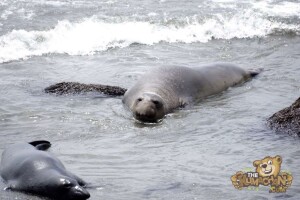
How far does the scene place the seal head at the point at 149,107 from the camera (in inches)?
337

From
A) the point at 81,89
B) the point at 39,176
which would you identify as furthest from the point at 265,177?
the point at 81,89

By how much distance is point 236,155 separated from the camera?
21.6 feet

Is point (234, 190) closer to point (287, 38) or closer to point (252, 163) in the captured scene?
point (252, 163)

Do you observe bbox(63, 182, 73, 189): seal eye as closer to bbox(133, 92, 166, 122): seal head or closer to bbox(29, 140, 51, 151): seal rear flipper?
bbox(29, 140, 51, 151): seal rear flipper

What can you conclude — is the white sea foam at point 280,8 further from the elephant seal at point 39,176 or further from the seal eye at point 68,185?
the seal eye at point 68,185

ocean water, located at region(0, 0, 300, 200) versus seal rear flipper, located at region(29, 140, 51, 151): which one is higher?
seal rear flipper, located at region(29, 140, 51, 151)

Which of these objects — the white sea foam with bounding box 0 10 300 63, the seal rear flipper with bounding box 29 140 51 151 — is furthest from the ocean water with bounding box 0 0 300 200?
the seal rear flipper with bounding box 29 140 51 151

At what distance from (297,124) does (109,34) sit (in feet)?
29.0

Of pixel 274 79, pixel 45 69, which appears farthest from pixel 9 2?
pixel 274 79

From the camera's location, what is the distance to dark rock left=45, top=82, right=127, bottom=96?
9711 millimetres

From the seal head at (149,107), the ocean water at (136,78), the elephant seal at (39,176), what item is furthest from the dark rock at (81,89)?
the elephant seal at (39,176)

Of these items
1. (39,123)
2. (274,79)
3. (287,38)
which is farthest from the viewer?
(287,38)

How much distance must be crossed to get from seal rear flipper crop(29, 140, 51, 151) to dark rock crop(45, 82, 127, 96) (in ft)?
8.96

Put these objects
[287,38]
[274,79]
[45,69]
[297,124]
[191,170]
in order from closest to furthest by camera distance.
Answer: [191,170] < [297,124] < [274,79] < [45,69] < [287,38]
